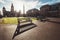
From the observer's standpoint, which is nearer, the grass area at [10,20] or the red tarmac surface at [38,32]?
the red tarmac surface at [38,32]

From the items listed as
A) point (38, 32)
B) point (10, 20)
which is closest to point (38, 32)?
point (38, 32)

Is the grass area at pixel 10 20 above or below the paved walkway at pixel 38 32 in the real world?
above

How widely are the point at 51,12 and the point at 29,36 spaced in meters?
0.57

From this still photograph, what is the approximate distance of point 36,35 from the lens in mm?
2035

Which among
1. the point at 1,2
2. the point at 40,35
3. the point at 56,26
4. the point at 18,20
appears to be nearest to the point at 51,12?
the point at 56,26

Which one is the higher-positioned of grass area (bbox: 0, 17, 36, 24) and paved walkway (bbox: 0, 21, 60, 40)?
grass area (bbox: 0, 17, 36, 24)

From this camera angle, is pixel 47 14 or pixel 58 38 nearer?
pixel 58 38

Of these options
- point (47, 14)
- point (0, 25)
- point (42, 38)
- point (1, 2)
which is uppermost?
point (1, 2)

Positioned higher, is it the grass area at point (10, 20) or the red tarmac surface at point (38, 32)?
the grass area at point (10, 20)

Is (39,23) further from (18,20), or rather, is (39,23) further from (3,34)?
(3,34)

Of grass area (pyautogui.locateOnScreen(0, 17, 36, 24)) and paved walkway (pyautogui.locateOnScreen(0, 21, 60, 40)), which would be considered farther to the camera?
grass area (pyautogui.locateOnScreen(0, 17, 36, 24))

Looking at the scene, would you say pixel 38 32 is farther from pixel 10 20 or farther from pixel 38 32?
pixel 10 20

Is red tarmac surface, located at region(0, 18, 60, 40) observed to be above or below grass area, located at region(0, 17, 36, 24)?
below

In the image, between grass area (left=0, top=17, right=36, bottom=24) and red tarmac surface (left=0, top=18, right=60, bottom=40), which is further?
grass area (left=0, top=17, right=36, bottom=24)
